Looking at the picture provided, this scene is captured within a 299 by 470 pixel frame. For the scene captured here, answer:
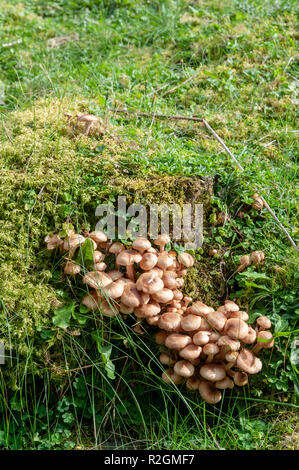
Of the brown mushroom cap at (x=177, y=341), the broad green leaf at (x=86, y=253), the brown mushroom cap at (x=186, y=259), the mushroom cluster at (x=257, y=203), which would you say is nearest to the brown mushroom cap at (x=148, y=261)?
the brown mushroom cap at (x=186, y=259)

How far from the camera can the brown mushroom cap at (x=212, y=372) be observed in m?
2.92

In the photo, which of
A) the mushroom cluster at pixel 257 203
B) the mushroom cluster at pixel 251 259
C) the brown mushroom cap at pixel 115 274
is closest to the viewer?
the brown mushroom cap at pixel 115 274

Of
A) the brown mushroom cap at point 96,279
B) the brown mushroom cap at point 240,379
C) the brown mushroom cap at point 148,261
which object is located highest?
the brown mushroom cap at point 148,261

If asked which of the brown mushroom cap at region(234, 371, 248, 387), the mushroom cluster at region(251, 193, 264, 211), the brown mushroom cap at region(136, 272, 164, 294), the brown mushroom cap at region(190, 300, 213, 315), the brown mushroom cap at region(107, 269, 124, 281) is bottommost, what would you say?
the brown mushroom cap at region(234, 371, 248, 387)

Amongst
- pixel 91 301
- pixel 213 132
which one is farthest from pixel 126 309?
pixel 213 132

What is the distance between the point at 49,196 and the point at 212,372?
5.57 feet

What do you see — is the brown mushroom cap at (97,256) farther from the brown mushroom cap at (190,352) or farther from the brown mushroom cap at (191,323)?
the brown mushroom cap at (190,352)

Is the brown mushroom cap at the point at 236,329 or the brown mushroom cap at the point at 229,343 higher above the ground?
the brown mushroom cap at the point at 236,329

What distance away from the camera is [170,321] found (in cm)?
302

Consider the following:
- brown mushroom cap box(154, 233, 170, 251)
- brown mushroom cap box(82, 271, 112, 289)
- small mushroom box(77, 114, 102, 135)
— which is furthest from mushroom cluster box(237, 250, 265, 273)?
small mushroom box(77, 114, 102, 135)

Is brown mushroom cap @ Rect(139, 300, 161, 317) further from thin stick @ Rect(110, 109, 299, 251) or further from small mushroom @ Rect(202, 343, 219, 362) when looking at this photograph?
thin stick @ Rect(110, 109, 299, 251)

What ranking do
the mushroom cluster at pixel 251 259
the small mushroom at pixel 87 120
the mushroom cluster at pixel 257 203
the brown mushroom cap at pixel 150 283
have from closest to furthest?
the brown mushroom cap at pixel 150 283, the mushroom cluster at pixel 251 259, the mushroom cluster at pixel 257 203, the small mushroom at pixel 87 120

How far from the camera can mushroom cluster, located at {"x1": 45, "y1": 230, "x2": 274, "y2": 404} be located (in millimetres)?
2945

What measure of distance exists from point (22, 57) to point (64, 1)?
1.90 m
